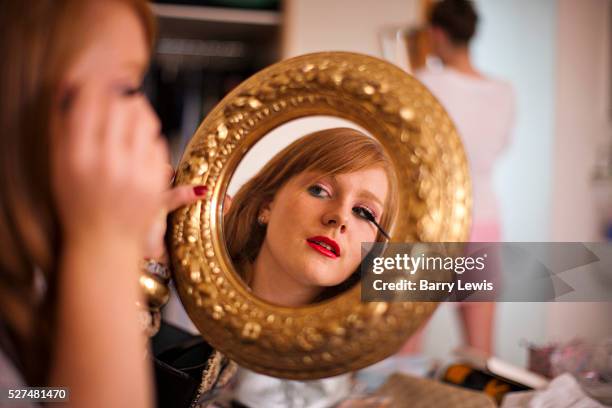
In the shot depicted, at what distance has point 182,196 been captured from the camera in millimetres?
496

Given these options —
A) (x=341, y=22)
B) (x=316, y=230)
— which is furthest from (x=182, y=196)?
(x=341, y=22)

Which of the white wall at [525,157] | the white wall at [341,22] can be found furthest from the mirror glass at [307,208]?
the white wall at [525,157]

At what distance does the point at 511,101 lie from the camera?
5.07ft

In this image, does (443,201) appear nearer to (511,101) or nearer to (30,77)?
(30,77)

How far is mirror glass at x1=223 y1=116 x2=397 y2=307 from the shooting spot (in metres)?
0.47

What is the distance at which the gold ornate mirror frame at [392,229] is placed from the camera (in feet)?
1.44

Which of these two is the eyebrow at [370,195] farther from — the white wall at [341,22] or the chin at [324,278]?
the white wall at [341,22]

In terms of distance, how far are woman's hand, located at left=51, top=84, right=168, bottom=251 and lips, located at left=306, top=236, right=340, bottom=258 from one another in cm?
16

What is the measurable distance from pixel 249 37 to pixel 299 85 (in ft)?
5.59

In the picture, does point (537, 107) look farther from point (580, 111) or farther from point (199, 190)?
point (199, 190)

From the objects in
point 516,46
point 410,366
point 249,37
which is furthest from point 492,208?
point 516,46

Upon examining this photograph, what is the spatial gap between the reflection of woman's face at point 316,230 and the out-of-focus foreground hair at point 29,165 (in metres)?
0.18

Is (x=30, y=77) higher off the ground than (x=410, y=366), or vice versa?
(x=30, y=77)

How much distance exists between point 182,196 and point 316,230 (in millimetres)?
120
